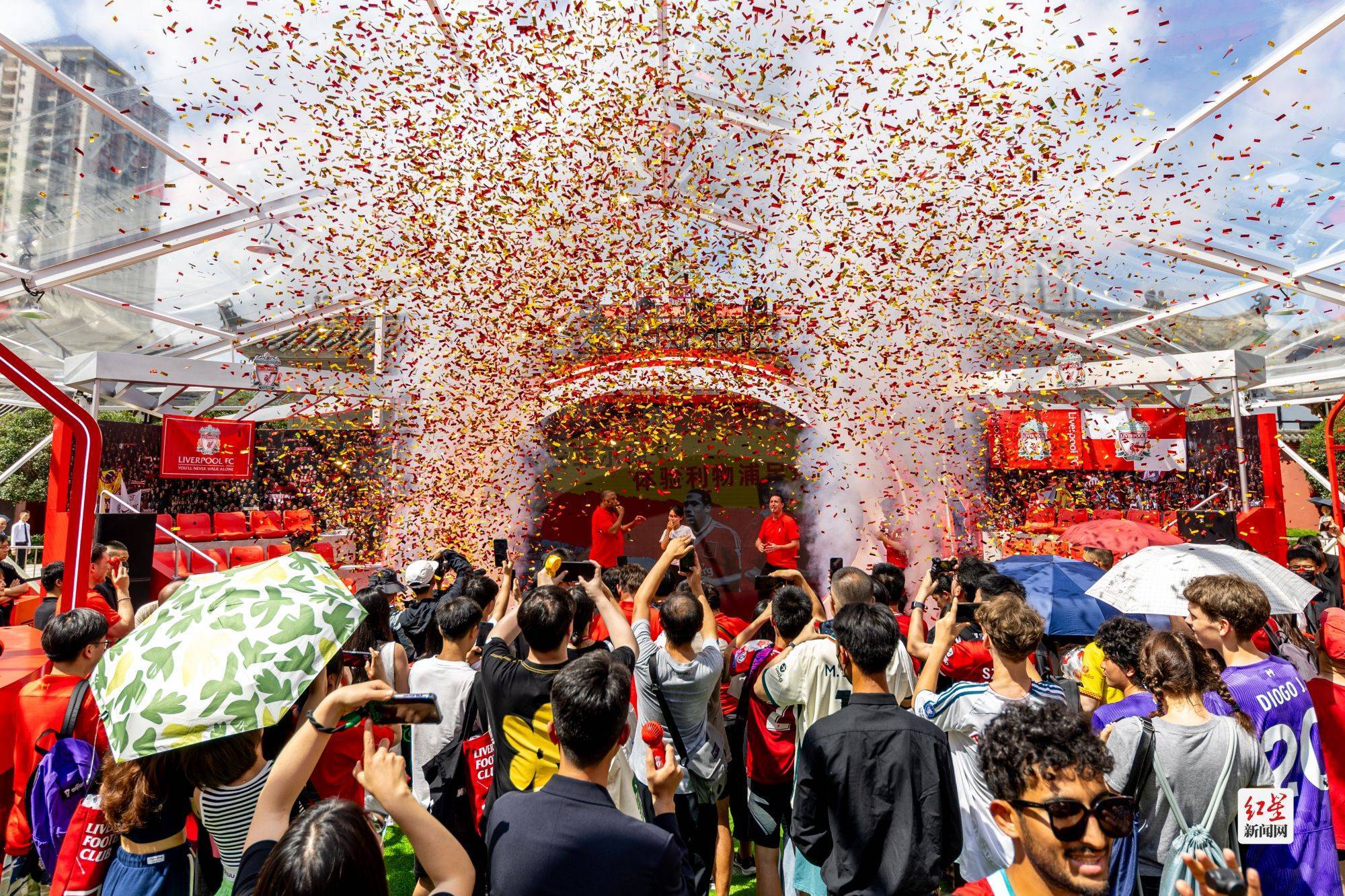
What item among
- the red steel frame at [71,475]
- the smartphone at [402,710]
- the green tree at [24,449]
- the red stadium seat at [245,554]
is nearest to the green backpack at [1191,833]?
the smartphone at [402,710]

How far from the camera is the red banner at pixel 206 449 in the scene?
1383 cm

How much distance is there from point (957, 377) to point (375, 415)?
8.48 meters

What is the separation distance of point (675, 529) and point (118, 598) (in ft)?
16.6

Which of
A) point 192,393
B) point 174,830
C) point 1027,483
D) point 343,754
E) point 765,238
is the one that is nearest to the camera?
point 174,830

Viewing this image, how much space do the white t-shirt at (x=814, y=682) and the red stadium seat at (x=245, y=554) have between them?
527 inches

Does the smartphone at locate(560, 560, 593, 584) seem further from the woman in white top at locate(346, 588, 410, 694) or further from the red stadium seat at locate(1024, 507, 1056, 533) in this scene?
the red stadium seat at locate(1024, 507, 1056, 533)

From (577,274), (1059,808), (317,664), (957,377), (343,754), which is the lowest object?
(343,754)

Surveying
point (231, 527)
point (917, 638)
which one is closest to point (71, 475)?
point (917, 638)

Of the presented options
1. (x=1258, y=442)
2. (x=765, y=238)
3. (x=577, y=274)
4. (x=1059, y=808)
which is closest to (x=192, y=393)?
(x=577, y=274)

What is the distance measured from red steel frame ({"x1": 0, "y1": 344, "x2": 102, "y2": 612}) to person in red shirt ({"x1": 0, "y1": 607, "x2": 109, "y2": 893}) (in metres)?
1.69

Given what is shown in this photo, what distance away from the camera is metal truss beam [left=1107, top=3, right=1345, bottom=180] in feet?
22.7

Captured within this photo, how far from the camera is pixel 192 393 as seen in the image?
15.5m

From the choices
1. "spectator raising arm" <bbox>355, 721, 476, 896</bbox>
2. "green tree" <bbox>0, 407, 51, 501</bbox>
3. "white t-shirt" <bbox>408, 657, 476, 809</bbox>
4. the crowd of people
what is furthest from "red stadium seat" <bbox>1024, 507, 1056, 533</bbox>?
"green tree" <bbox>0, 407, 51, 501</bbox>

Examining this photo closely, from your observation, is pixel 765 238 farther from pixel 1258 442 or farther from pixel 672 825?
pixel 672 825
